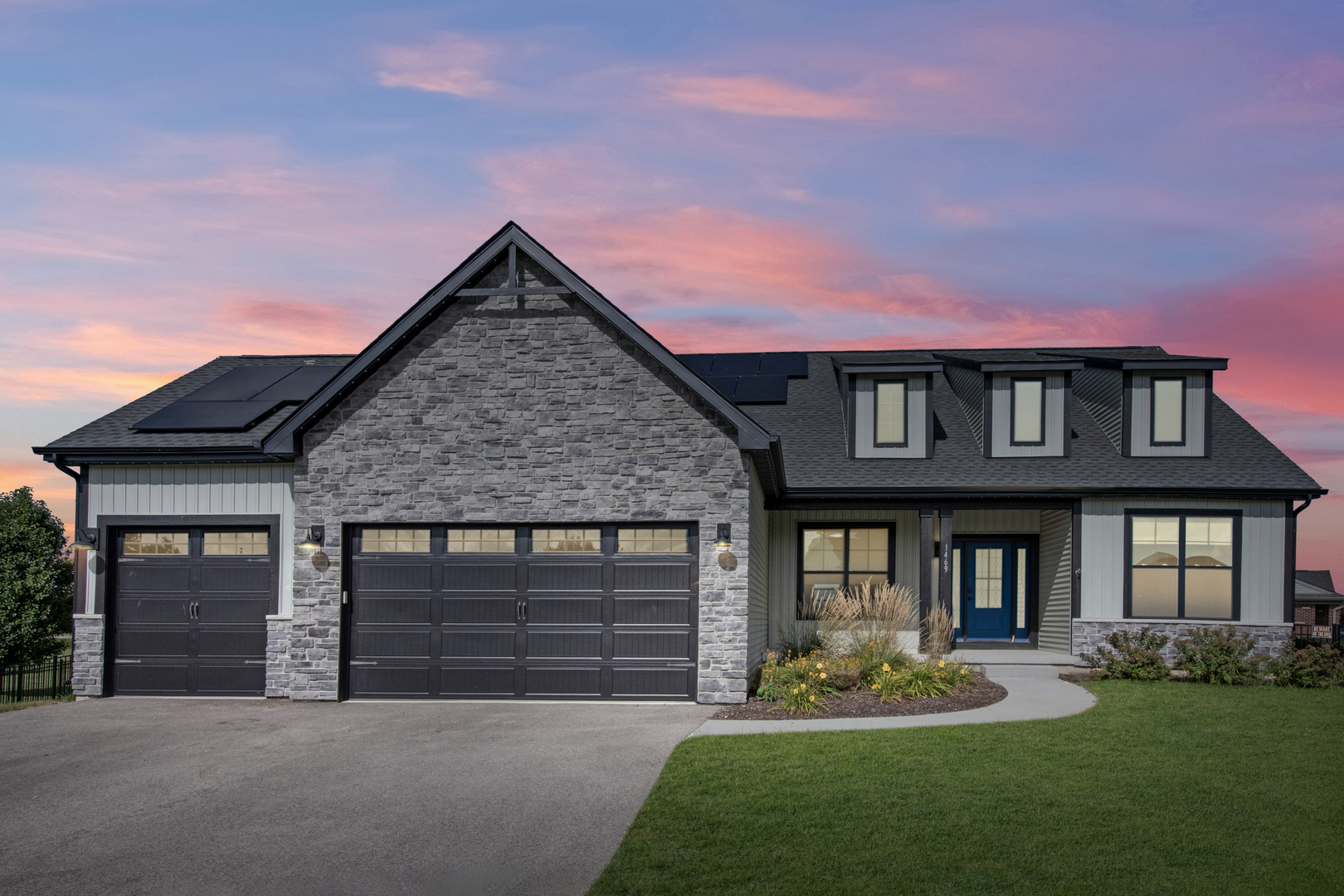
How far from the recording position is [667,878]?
695cm

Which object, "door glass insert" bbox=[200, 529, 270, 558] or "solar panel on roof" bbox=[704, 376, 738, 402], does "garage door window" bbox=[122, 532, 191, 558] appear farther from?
"solar panel on roof" bbox=[704, 376, 738, 402]

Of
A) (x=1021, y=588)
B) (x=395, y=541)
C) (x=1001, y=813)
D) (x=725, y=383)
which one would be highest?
(x=725, y=383)

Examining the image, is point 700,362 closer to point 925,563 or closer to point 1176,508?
point 925,563

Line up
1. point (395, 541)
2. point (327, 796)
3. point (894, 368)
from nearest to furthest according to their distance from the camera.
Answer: point (327, 796)
point (395, 541)
point (894, 368)

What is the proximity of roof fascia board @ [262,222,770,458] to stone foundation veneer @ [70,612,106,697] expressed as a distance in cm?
412

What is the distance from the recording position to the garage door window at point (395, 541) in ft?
49.5

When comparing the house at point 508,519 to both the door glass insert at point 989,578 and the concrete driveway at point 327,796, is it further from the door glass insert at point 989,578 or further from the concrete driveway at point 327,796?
the door glass insert at point 989,578

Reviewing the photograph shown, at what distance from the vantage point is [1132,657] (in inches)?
666

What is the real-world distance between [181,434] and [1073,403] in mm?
17261

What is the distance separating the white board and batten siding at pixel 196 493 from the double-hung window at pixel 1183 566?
14466 millimetres

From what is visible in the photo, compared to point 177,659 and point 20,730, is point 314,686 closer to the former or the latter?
point 177,659

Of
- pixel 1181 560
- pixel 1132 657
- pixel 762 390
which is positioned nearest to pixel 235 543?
pixel 762 390

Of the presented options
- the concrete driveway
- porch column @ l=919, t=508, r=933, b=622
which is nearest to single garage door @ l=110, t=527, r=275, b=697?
the concrete driveway

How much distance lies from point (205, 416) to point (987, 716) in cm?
1279
